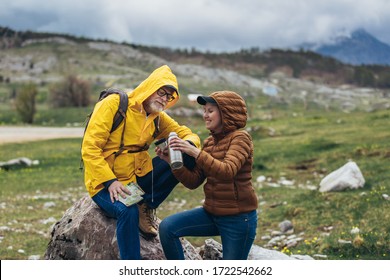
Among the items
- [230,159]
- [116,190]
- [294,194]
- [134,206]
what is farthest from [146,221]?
[294,194]

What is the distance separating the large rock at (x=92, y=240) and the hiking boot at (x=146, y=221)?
107mm

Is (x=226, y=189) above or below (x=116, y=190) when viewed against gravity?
above

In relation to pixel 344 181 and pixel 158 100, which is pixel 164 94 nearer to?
pixel 158 100

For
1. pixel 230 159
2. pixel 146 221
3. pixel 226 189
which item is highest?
pixel 230 159

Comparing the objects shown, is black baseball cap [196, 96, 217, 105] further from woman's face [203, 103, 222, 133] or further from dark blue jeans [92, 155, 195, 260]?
dark blue jeans [92, 155, 195, 260]

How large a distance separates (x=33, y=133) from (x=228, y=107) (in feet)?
116

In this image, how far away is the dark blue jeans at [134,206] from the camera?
6.81 m

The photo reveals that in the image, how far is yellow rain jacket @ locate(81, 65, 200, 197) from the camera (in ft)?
22.6

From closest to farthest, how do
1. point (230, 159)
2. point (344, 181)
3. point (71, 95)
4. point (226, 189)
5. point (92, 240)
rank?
point (230, 159) → point (226, 189) → point (92, 240) → point (344, 181) → point (71, 95)

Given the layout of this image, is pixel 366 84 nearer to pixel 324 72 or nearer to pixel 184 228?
pixel 324 72

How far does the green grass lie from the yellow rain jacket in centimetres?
515

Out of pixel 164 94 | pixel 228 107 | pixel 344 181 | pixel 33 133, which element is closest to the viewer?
pixel 228 107

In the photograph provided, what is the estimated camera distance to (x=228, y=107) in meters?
6.64

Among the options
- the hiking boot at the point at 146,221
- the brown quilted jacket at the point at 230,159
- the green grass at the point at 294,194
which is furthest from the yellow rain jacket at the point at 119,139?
the green grass at the point at 294,194
